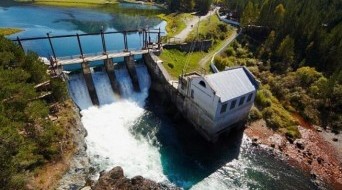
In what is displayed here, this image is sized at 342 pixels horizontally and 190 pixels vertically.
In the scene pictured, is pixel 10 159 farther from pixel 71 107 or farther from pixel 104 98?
pixel 104 98

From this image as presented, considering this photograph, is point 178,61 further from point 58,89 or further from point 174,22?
point 174,22

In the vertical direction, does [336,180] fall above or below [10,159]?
below

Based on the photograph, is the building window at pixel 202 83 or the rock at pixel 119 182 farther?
the building window at pixel 202 83

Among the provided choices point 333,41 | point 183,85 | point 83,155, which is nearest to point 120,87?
point 183,85

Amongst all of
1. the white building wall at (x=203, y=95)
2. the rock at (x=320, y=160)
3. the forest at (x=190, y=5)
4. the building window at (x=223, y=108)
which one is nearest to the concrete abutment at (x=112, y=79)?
the white building wall at (x=203, y=95)

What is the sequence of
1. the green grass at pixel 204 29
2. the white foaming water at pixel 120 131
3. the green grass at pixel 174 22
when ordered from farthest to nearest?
the green grass at pixel 174 22 → the green grass at pixel 204 29 → the white foaming water at pixel 120 131

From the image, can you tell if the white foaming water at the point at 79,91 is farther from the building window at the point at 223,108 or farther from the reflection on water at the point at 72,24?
the building window at the point at 223,108

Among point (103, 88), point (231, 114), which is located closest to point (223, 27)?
point (231, 114)
